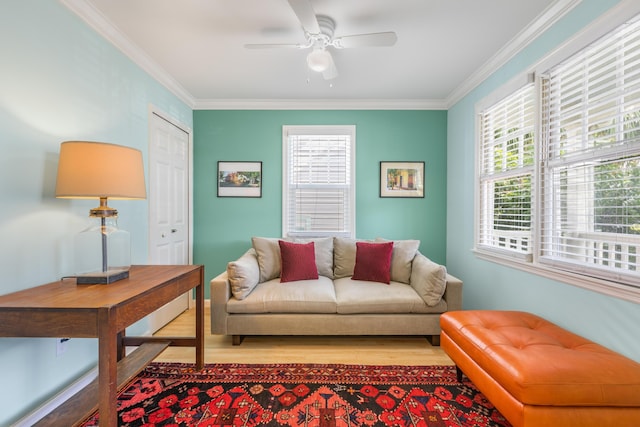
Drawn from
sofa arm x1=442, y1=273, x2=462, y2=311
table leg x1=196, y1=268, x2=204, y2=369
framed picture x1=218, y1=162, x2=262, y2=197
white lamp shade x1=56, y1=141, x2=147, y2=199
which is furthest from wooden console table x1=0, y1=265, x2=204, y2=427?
sofa arm x1=442, y1=273, x2=462, y2=311

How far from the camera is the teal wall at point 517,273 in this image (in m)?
1.59

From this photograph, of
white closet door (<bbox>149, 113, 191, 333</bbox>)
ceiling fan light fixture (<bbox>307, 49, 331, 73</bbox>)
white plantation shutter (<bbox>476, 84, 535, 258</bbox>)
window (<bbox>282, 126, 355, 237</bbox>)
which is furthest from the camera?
window (<bbox>282, 126, 355, 237</bbox>)

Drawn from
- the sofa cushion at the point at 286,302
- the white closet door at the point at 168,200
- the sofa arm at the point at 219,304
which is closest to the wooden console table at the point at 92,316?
the sofa arm at the point at 219,304

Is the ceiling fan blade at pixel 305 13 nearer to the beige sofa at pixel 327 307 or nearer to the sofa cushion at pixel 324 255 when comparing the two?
the beige sofa at pixel 327 307

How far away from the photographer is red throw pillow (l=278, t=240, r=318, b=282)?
2.91m

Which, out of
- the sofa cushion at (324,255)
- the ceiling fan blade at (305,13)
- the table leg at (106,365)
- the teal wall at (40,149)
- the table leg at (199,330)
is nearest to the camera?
the table leg at (106,365)

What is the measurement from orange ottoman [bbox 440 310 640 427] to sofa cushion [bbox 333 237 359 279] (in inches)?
64.3

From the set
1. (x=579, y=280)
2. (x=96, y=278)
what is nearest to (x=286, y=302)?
(x=96, y=278)

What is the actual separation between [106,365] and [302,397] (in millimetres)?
1152

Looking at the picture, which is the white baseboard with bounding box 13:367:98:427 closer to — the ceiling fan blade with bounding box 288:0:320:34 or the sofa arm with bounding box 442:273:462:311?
the ceiling fan blade with bounding box 288:0:320:34

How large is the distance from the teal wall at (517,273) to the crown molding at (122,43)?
3.13 metres

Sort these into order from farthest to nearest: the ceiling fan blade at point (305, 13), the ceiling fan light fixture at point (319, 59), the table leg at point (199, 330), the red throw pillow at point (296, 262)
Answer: the red throw pillow at point (296, 262) → the table leg at point (199, 330) → the ceiling fan light fixture at point (319, 59) → the ceiling fan blade at point (305, 13)

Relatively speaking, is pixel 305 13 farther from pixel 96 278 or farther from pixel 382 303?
pixel 382 303

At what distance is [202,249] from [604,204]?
370 cm
